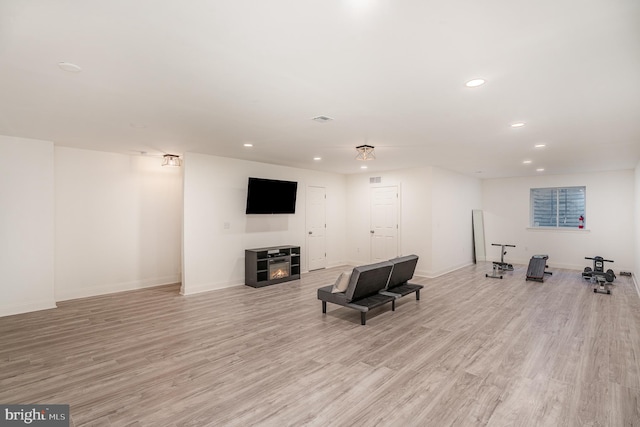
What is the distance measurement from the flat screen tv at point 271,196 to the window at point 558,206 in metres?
7.55

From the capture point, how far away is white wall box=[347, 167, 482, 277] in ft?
24.5

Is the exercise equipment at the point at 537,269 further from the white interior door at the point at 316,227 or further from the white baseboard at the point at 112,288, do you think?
the white baseboard at the point at 112,288

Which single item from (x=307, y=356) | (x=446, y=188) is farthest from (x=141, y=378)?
(x=446, y=188)

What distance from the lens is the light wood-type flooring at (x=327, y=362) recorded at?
2.44 metres

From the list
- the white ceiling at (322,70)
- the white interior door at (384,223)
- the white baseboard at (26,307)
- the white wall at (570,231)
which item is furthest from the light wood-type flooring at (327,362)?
the white wall at (570,231)

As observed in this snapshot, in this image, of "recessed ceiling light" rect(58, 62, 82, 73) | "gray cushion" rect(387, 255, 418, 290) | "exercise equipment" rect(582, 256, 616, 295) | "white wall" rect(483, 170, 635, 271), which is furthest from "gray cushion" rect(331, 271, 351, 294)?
"white wall" rect(483, 170, 635, 271)

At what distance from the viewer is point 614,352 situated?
347 centimetres

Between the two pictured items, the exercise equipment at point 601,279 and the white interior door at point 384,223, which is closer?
the exercise equipment at point 601,279

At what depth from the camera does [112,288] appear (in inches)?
240

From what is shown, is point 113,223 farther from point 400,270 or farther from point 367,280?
→ point 400,270

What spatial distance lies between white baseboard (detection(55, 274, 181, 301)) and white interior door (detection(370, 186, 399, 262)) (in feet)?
16.8

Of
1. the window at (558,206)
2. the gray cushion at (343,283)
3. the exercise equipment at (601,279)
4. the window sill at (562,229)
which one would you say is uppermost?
the window at (558,206)

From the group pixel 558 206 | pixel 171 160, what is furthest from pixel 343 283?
pixel 558 206

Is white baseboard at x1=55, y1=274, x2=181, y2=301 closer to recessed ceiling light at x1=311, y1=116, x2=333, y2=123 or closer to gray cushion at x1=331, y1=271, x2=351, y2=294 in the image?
gray cushion at x1=331, y1=271, x2=351, y2=294
